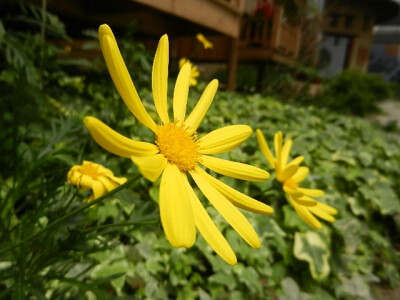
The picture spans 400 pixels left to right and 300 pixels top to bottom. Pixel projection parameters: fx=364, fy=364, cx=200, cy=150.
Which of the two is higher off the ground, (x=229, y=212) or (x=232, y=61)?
(x=232, y=61)

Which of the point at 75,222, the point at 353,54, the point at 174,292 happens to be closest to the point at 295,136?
the point at 174,292

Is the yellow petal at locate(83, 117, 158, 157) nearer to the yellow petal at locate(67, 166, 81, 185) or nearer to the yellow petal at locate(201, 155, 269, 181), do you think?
the yellow petal at locate(201, 155, 269, 181)

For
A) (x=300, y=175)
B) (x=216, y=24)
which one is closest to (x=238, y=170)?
(x=300, y=175)

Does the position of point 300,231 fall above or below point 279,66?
below

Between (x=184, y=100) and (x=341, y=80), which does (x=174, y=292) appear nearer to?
(x=184, y=100)

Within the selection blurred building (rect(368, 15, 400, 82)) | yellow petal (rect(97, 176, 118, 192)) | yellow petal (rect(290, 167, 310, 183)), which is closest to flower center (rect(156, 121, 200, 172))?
yellow petal (rect(97, 176, 118, 192))

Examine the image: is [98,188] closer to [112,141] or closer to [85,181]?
[85,181]

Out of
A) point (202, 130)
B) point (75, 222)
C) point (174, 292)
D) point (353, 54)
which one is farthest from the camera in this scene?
point (353, 54)
